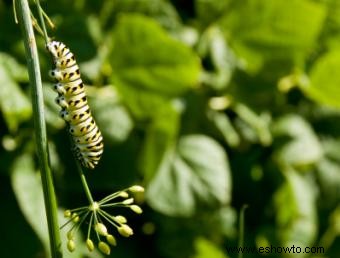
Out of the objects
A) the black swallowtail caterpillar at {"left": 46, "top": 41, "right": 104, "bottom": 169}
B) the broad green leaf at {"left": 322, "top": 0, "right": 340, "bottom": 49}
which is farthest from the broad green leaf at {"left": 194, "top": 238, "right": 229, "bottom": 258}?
the black swallowtail caterpillar at {"left": 46, "top": 41, "right": 104, "bottom": 169}

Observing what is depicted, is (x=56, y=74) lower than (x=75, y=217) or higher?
higher

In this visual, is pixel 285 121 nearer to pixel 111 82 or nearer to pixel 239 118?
pixel 239 118

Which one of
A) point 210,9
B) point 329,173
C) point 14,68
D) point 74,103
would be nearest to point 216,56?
point 210,9

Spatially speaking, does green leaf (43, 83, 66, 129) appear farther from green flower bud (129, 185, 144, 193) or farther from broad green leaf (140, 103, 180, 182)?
green flower bud (129, 185, 144, 193)

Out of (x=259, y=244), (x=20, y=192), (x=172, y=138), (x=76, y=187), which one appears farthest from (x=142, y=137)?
(x=259, y=244)

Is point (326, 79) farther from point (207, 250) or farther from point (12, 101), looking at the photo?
point (12, 101)

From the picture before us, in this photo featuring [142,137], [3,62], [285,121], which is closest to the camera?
[3,62]

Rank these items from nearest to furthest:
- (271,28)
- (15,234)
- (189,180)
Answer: (15,234), (189,180), (271,28)
